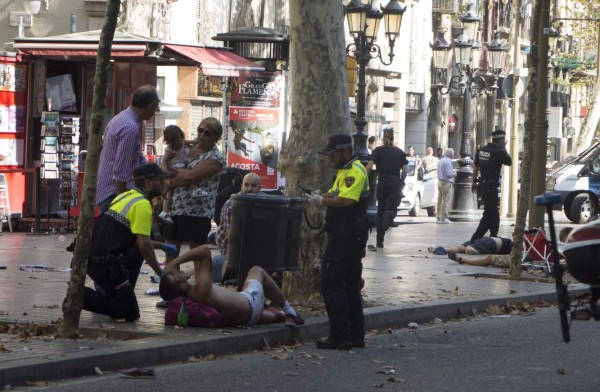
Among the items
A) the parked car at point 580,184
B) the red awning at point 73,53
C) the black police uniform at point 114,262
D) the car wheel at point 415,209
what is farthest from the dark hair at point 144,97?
the car wheel at point 415,209

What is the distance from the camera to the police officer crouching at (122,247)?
11742mm

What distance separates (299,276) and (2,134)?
11.1 meters

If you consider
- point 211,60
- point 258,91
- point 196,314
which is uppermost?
point 211,60

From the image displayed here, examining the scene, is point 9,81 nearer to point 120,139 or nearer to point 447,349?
point 120,139

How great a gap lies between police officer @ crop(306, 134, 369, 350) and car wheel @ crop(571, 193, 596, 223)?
1039 inches

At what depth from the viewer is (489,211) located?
23438 mm

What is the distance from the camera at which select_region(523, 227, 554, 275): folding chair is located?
19344mm

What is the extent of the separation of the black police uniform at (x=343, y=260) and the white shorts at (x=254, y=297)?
20.8 inches

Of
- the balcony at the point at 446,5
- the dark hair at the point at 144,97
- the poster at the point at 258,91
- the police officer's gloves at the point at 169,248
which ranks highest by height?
the balcony at the point at 446,5

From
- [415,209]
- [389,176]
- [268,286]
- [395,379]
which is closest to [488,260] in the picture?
[389,176]

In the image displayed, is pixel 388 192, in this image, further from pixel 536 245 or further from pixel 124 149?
pixel 124 149

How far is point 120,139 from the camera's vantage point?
1291 cm

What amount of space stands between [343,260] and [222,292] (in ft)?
3.12

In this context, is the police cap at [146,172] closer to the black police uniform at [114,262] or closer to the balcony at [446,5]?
the black police uniform at [114,262]
